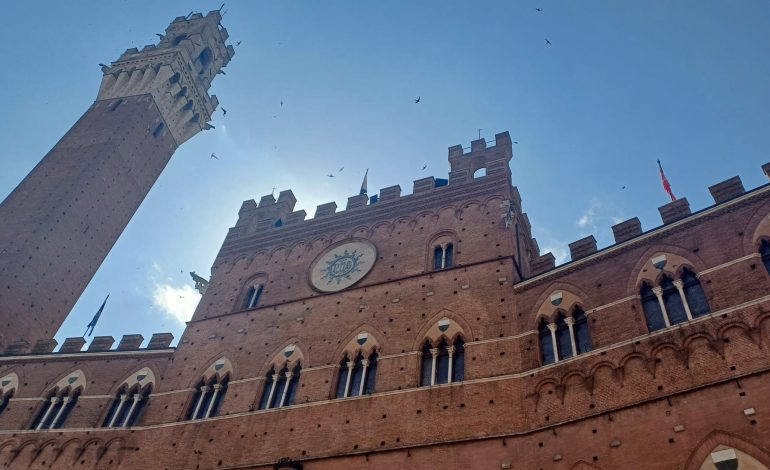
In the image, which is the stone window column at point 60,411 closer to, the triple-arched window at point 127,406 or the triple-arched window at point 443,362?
the triple-arched window at point 127,406

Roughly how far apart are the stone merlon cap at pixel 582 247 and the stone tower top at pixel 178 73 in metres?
24.7

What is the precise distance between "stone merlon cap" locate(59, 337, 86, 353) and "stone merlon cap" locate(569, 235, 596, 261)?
15.7 metres

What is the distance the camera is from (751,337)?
37.1 feet

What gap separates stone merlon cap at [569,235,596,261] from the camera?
15656 mm

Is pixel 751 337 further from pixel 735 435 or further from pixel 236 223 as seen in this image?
pixel 236 223

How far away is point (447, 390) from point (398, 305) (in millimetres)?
3589

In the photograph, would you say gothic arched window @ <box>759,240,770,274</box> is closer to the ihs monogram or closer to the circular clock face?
the circular clock face

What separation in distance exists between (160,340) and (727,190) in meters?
16.5

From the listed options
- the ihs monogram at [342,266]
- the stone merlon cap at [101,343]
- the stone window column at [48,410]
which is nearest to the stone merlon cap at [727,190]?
the ihs monogram at [342,266]

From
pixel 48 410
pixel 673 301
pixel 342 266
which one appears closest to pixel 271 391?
pixel 342 266

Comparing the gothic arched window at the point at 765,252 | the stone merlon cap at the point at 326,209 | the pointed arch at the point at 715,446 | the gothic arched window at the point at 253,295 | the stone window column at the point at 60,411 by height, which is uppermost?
the stone merlon cap at the point at 326,209

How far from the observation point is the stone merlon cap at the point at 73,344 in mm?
20703

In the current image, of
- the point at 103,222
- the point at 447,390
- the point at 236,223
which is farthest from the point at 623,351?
the point at 103,222

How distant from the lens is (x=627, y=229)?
50.1 ft
